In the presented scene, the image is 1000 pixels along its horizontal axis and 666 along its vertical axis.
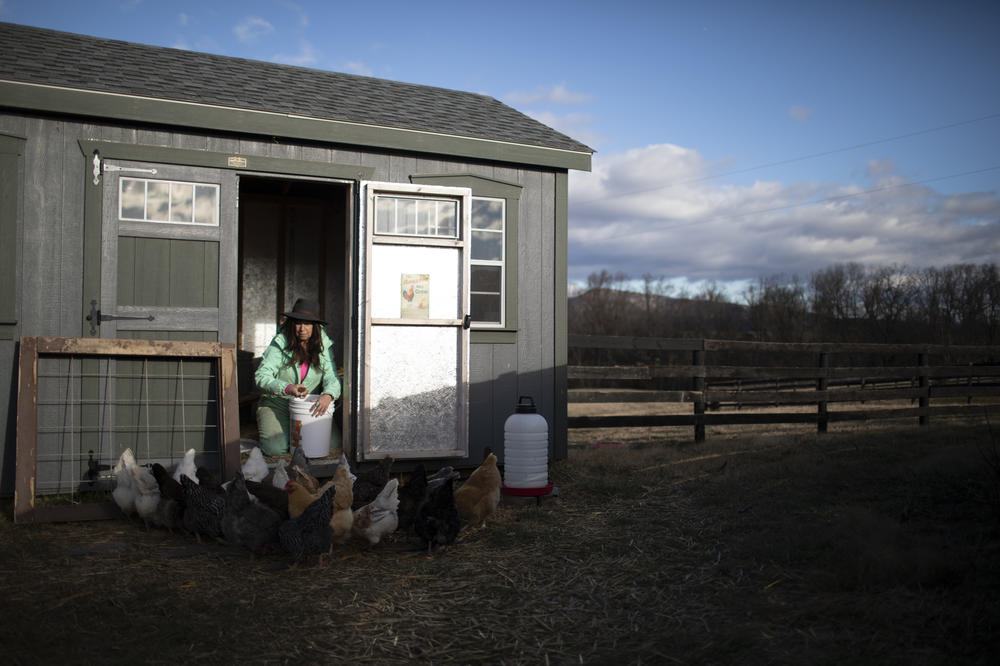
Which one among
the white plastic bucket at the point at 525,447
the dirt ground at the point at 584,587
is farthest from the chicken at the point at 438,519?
the white plastic bucket at the point at 525,447

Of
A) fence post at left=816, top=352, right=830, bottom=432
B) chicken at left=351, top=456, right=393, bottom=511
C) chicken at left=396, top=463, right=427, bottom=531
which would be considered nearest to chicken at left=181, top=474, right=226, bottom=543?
chicken at left=351, top=456, right=393, bottom=511

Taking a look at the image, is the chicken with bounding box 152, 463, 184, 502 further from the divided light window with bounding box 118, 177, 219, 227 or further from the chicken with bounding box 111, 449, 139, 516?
the divided light window with bounding box 118, 177, 219, 227

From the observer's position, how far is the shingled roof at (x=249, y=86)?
5570 mm

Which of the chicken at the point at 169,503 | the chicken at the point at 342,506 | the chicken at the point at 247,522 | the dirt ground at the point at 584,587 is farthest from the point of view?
the chicken at the point at 169,503

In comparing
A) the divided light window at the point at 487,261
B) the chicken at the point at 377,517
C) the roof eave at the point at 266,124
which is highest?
the roof eave at the point at 266,124

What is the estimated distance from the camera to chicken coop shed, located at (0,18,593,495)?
17.4 ft

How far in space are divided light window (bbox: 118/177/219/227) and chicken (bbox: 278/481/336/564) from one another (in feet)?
9.45

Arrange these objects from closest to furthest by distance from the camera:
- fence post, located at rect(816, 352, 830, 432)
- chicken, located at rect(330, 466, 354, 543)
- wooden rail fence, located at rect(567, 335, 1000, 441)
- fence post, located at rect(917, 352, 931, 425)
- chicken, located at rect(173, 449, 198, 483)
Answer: chicken, located at rect(330, 466, 354, 543) → chicken, located at rect(173, 449, 198, 483) → wooden rail fence, located at rect(567, 335, 1000, 441) → fence post, located at rect(816, 352, 830, 432) → fence post, located at rect(917, 352, 931, 425)

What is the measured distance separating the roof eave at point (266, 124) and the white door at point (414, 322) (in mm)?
488

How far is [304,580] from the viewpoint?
3852mm

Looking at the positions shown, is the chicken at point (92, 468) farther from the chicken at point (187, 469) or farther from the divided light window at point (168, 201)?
the divided light window at point (168, 201)

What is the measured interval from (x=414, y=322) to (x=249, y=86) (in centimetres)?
263

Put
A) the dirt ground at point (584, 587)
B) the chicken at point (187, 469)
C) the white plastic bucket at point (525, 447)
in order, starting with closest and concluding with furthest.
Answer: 1. the dirt ground at point (584, 587)
2. the chicken at point (187, 469)
3. the white plastic bucket at point (525, 447)

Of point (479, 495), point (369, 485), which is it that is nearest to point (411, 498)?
point (369, 485)
